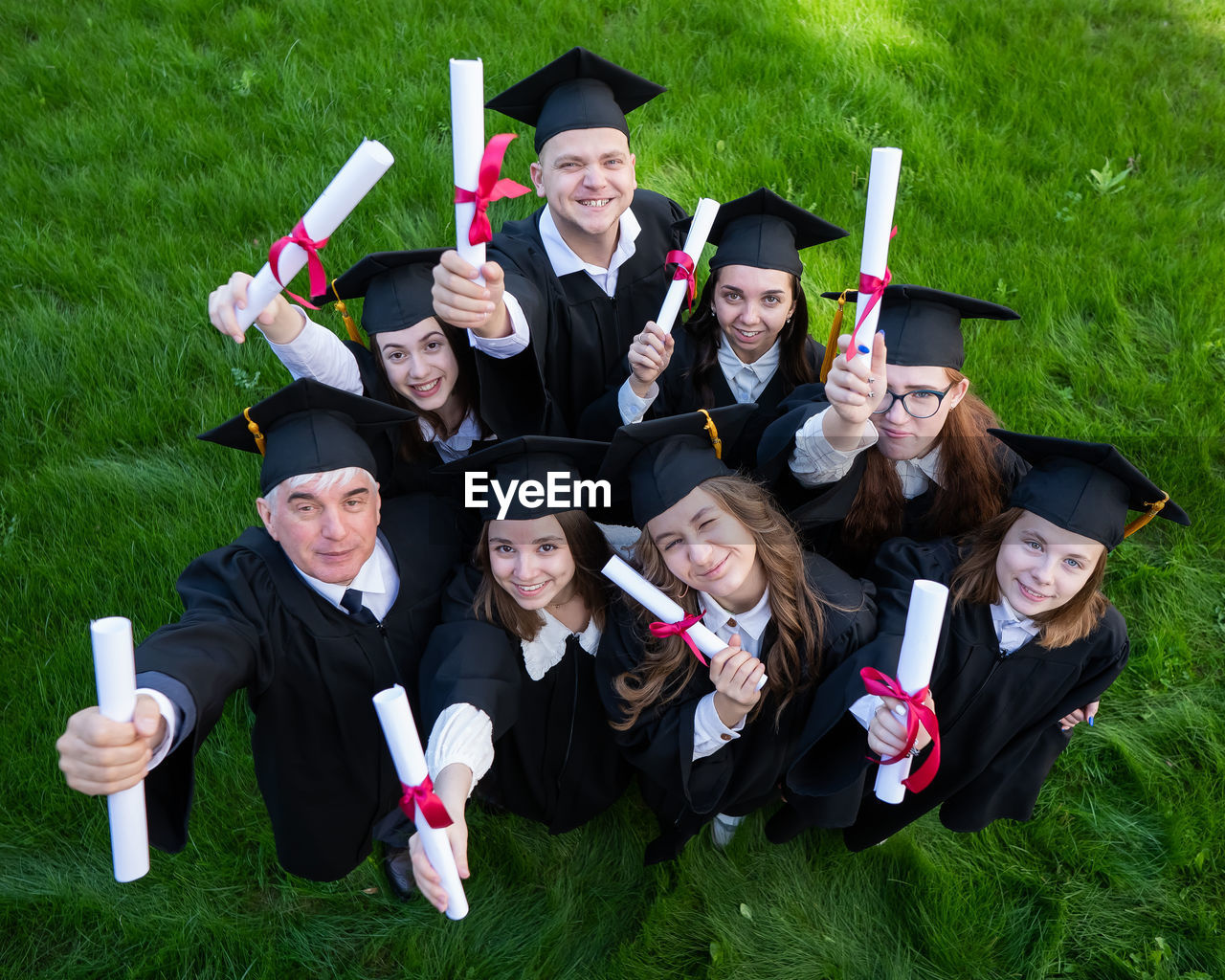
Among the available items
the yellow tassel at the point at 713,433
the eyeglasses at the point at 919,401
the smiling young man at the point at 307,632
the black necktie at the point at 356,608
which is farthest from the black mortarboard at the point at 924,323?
the black necktie at the point at 356,608

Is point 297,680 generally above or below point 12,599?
above

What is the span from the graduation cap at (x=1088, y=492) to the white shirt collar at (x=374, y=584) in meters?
2.27

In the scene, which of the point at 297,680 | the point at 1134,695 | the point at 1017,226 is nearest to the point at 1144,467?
the point at 1134,695

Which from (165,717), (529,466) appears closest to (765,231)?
(529,466)

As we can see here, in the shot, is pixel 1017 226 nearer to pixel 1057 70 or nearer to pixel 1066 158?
pixel 1066 158

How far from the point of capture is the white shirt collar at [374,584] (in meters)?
3.27

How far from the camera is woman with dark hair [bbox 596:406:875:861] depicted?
3.29 metres

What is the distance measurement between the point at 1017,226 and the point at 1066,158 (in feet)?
2.32

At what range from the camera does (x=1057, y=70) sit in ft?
21.1

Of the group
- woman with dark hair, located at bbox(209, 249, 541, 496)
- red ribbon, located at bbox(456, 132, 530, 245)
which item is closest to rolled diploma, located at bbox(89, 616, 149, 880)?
red ribbon, located at bbox(456, 132, 530, 245)

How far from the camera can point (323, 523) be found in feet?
10.2

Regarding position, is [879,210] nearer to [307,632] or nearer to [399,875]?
[307,632]

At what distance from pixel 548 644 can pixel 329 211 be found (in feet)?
5.73

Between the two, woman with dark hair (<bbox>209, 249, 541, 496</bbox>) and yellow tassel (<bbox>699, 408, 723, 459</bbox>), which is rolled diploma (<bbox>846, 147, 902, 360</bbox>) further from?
woman with dark hair (<bbox>209, 249, 541, 496</bbox>)
